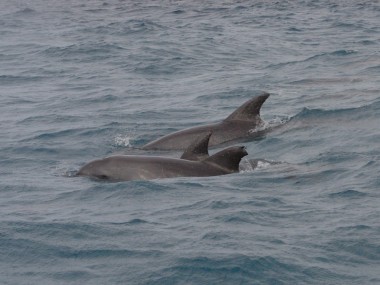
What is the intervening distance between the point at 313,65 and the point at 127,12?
63.3 feet

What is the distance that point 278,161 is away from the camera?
15672 mm

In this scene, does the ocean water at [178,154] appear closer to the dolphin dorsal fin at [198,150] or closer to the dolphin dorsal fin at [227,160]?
the dolphin dorsal fin at [227,160]

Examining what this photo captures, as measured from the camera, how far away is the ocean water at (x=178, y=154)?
1062 centimetres

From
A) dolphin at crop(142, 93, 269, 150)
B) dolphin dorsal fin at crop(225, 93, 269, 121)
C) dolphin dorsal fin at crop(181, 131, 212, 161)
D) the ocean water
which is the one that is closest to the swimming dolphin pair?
dolphin dorsal fin at crop(181, 131, 212, 161)

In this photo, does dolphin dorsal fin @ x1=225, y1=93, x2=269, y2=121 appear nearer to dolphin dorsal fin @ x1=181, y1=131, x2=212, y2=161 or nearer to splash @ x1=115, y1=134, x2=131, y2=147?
splash @ x1=115, y1=134, x2=131, y2=147

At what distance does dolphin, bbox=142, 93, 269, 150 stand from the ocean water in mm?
473

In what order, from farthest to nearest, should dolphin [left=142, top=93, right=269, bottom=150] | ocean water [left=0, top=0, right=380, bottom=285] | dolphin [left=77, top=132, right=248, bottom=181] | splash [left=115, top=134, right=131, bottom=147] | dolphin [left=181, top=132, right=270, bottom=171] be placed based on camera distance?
splash [left=115, top=134, right=131, bottom=147] < dolphin [left=142, top=93, right=269, bottom=150] < dolphin [left=181, top=132, right=270, bottom=171] < dolphin [left=77, top=132, right=248, bottom=181] < ocean water [left=0, top=0, right=380, bottom=285]

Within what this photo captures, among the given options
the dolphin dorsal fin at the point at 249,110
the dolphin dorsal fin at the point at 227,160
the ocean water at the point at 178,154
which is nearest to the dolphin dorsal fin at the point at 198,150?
the dolphin dorsal fin at the point at 227,160

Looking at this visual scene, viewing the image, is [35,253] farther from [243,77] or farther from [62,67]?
[62,67]

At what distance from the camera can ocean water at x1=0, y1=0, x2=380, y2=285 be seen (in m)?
10.6

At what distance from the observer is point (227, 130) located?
59.0 feet

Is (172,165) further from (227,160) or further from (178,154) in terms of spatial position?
(178,154)

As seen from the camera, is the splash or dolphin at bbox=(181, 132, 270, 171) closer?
dolphin at bbox=(181, 132, 270, 171)

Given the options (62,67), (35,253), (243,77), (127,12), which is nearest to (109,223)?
(35,253)
